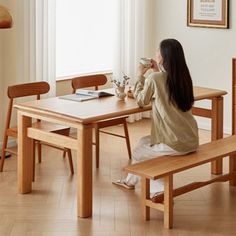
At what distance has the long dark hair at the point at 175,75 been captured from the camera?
4.97 meters

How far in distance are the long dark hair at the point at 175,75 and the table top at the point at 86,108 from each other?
1.05 feet

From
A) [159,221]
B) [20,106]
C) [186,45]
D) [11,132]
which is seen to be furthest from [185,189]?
[186,45]

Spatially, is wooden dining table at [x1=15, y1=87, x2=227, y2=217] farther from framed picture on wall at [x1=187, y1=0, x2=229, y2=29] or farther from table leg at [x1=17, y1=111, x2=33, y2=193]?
framed picture on wall at [x1=187, y1=0, x2=229, y2=29]

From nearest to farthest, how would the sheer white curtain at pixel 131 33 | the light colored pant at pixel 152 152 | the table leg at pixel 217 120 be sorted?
1. the light colored pant at pixel 152 152
2. the table leg at pixel 217 120
3. the sheer white curtain at pixel 131 33

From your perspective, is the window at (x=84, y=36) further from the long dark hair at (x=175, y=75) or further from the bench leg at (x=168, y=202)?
the bench leg at (x=168, y=202)

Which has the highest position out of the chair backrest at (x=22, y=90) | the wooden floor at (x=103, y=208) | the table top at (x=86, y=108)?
the chair backrest at (x=22, y=90)

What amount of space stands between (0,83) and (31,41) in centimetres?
51

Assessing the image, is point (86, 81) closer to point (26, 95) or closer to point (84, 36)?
point (26, 95)

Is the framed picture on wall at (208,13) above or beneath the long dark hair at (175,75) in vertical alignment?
above

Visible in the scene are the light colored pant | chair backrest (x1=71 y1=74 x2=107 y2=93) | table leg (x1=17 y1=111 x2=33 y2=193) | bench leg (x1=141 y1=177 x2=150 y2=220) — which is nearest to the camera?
bench leg (x1=141 y1=177 x2=150 y2=220)

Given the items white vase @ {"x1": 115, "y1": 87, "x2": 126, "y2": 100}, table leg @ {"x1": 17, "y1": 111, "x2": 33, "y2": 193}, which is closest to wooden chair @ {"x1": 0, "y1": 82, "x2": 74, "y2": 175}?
table leg @ {"x1": 17, "y1": 111, "x2": 33, "y2": 193}

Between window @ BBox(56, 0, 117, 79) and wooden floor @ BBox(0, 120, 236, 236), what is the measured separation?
1.70 metres

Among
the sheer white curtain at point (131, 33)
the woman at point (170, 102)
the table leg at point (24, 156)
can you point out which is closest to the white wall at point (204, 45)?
the sheer white curtain at point (131, 33)

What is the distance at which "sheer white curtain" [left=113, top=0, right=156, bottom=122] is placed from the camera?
25.5 feet
